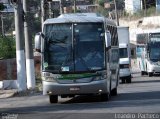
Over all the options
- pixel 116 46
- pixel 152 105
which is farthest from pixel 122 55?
pixel 152 105

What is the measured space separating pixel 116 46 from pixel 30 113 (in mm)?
9501

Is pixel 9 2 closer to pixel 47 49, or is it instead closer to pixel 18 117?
pixel 47 49

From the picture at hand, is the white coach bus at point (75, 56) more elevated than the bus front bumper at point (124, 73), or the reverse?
the white coach bus at point (75, 56)

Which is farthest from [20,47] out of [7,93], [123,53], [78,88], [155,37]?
[155,37]

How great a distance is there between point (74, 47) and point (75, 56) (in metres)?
0.35

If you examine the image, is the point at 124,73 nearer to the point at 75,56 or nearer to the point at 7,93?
the point at 7,93

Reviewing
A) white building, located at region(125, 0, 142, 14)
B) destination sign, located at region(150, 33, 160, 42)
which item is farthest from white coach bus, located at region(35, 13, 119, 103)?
white building, located at region(125, 0, 142, 14)

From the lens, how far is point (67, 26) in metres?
22.7

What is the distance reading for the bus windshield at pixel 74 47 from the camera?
22188 mm

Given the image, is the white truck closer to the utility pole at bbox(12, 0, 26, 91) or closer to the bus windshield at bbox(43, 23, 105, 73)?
the utility pole at bbox(12, 0, 26, 91)

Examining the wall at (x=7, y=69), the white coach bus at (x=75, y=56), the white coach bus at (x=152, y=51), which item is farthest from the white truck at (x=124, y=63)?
the white coach bus at (x=75, y=56)

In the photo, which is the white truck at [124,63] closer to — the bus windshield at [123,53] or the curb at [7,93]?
the bus windshield at [123,53]

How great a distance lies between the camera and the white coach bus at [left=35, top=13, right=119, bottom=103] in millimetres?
21938

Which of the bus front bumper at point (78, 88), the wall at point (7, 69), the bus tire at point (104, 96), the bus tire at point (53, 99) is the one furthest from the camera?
the wall at point (7, 69)
